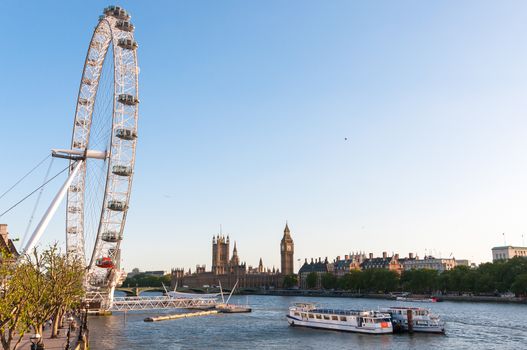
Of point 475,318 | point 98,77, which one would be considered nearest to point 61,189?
point 98,77

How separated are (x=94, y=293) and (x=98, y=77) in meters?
45.2

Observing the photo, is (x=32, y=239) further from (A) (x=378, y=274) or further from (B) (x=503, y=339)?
(A) (x=378, y=274)

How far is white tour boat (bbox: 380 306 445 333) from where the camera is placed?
66.6 meters

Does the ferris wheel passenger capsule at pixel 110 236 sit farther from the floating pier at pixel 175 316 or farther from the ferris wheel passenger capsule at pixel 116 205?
the floating pier at pixel 175 316

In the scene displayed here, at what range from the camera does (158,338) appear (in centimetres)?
6144

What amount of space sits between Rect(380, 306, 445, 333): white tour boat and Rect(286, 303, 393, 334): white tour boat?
173cm

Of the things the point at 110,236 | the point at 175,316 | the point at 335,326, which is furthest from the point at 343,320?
the point at 175,316

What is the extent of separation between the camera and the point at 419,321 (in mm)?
68625

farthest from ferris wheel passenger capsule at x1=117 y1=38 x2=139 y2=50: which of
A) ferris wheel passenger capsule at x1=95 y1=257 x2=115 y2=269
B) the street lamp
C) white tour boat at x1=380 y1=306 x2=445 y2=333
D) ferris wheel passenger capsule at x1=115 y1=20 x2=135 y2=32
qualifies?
white tour boat at x1=380 y1=306 x2=445 y2=333

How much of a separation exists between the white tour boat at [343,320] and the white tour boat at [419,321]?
1728 mm

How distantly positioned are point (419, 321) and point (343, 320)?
10169mm

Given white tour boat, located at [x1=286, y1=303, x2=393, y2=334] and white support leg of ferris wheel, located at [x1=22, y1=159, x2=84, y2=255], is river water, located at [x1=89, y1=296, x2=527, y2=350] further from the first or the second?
white support leg of ferris wheel, located at [x1=22, y1=159, x2=84, y2=255]

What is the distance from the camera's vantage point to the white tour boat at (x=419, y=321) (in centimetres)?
6656

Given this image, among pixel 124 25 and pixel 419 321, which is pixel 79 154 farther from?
pixel 419 321
